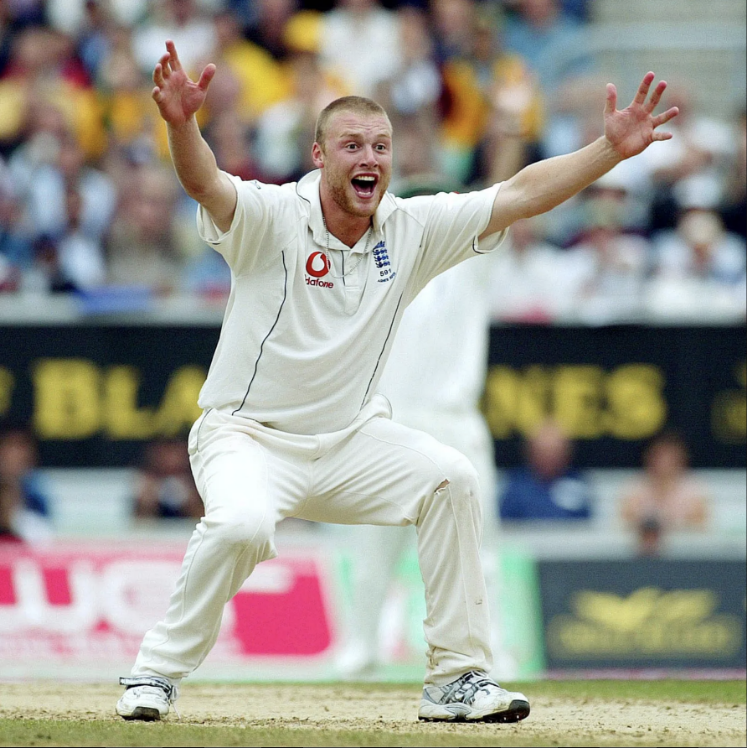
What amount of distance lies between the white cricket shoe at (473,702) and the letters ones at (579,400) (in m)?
5.35

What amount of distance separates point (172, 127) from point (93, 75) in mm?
9088

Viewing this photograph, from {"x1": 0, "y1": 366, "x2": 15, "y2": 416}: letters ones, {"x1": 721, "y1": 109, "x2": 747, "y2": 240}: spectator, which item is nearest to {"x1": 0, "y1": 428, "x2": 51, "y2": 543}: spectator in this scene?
{"x1": 0, "y1": 366, "x2": 15, "y2": 416}: letters ones

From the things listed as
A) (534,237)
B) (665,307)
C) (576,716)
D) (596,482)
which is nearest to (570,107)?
(534,237)

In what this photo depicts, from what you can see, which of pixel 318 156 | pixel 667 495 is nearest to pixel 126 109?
pixel 667 495

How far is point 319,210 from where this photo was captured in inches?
224

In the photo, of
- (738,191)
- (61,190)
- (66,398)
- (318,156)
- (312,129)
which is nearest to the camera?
(318,156)

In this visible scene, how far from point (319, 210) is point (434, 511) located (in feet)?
4.08

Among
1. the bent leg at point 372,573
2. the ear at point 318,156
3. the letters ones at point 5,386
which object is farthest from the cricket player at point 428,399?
the letters ones at point 5,386

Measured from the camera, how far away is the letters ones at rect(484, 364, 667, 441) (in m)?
10.8

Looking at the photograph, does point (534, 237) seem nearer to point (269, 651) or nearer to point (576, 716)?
point (269, 651)

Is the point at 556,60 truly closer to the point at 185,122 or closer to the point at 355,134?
the point at 355,134

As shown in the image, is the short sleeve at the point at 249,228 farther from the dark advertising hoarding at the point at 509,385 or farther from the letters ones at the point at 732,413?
the letters ones at the point at 732,413

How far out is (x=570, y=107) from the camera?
13383 mm

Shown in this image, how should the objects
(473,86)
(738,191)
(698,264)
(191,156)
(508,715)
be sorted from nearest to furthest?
(191,156) → (508,715) → (698,264) → (738,191) → (473,86)
